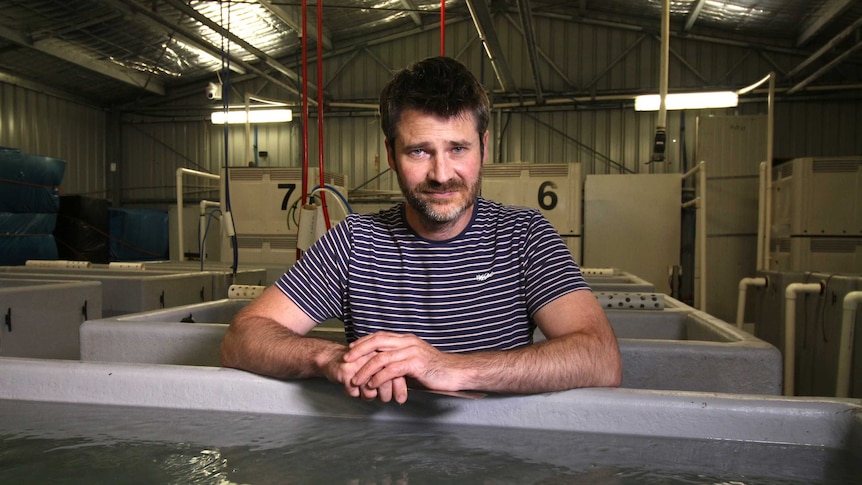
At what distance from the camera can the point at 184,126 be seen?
30.0ft

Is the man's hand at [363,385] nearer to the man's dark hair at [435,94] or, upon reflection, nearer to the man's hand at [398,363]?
the man's hand at [398,363]

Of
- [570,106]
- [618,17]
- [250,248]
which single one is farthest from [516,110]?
[250,248]

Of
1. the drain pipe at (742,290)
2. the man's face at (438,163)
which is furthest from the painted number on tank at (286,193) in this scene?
the man's face at (438,163)

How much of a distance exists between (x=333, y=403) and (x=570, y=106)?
7754mm

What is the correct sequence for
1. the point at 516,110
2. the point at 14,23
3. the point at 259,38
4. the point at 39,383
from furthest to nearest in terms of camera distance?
the point at 516,110
the point at 259,38
the point at 14,23
the point at 39,383

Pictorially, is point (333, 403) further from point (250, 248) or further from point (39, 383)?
point (250, 248)

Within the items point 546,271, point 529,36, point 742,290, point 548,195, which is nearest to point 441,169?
point 546,271

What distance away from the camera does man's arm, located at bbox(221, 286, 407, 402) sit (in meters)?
0.88

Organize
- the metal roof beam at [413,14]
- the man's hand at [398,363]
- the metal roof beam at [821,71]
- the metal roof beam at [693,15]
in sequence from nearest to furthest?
1. the man's hand at [398,363]
2. the metal roof beam at [821,71]
3. the metal roof beam at [693,15]
4. the metal roof beam at [413,14]

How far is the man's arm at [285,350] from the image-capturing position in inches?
34.8

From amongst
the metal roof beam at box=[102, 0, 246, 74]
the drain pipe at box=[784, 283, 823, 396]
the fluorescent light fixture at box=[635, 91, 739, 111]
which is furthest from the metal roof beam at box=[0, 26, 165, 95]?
the drain pipe at box=[784, 283, 823, 396]

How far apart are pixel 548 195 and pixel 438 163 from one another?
360 centimetres

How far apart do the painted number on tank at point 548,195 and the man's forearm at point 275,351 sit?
374cm

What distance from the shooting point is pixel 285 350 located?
102 cm
